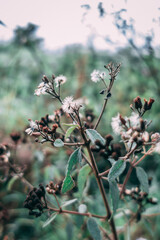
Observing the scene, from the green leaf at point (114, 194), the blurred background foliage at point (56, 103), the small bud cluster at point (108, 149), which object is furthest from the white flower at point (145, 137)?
the blurred background foliage at point (56, 103)

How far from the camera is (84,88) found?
2473mm

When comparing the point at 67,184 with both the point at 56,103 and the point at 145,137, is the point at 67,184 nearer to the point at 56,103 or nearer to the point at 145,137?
the point at 145,137

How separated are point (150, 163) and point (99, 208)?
2.38ft

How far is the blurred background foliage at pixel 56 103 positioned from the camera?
1.44 m

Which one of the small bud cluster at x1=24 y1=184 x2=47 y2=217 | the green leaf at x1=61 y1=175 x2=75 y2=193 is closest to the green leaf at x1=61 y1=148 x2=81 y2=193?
the green leaf at x1=61 y1=175 x2=75 y2=193

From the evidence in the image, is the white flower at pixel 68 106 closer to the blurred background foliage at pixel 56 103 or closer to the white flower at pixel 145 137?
the white flower at pixel 145 137

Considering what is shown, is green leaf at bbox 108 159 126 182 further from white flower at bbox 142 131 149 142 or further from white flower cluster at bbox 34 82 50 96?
white flower cluster at bbox 34 82 50 96

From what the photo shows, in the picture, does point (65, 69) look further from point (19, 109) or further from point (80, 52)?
Answer: point (19, 109)

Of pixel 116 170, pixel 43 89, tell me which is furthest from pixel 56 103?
pixel 116 170

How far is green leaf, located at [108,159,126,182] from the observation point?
0.65m

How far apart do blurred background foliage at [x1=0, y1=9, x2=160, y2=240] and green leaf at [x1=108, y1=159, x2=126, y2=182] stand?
50 centimetres

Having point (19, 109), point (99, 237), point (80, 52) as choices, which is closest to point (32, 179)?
point (19, 109)

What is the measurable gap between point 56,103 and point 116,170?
199 centimetres

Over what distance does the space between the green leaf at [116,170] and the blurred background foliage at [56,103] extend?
496mm
